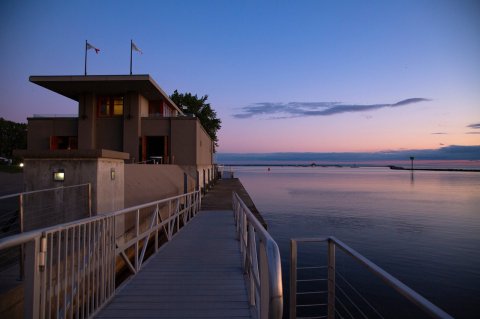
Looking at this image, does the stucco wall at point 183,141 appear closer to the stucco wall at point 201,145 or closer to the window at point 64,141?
the stucco wall at point 201,145

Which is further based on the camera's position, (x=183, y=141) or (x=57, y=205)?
(x=183, y=141)

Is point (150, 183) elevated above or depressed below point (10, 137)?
below

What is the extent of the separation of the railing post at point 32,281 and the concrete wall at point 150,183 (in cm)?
854

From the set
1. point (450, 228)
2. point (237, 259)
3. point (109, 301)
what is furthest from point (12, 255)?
point (450, 228)

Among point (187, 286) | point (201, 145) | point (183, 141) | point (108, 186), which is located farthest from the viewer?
point (201, 145)

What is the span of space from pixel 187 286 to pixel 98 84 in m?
20.0

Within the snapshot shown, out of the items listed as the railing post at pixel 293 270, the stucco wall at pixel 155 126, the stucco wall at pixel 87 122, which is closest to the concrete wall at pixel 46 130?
the stucco wall at pixel 87 122

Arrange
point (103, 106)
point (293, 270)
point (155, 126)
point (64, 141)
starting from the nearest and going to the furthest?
1. point (293, 270)
2. point (155, 126)
3. point (103, 106)
4. point (64, 141)

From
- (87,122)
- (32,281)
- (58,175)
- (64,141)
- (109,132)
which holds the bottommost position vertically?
(32,281)

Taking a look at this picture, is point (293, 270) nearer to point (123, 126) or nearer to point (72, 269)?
point (72, 269)

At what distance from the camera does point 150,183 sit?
15.1m

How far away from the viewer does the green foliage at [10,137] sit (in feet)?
225

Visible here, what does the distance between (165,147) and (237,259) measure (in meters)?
17.1

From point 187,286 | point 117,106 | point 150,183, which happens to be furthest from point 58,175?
point 117,106
